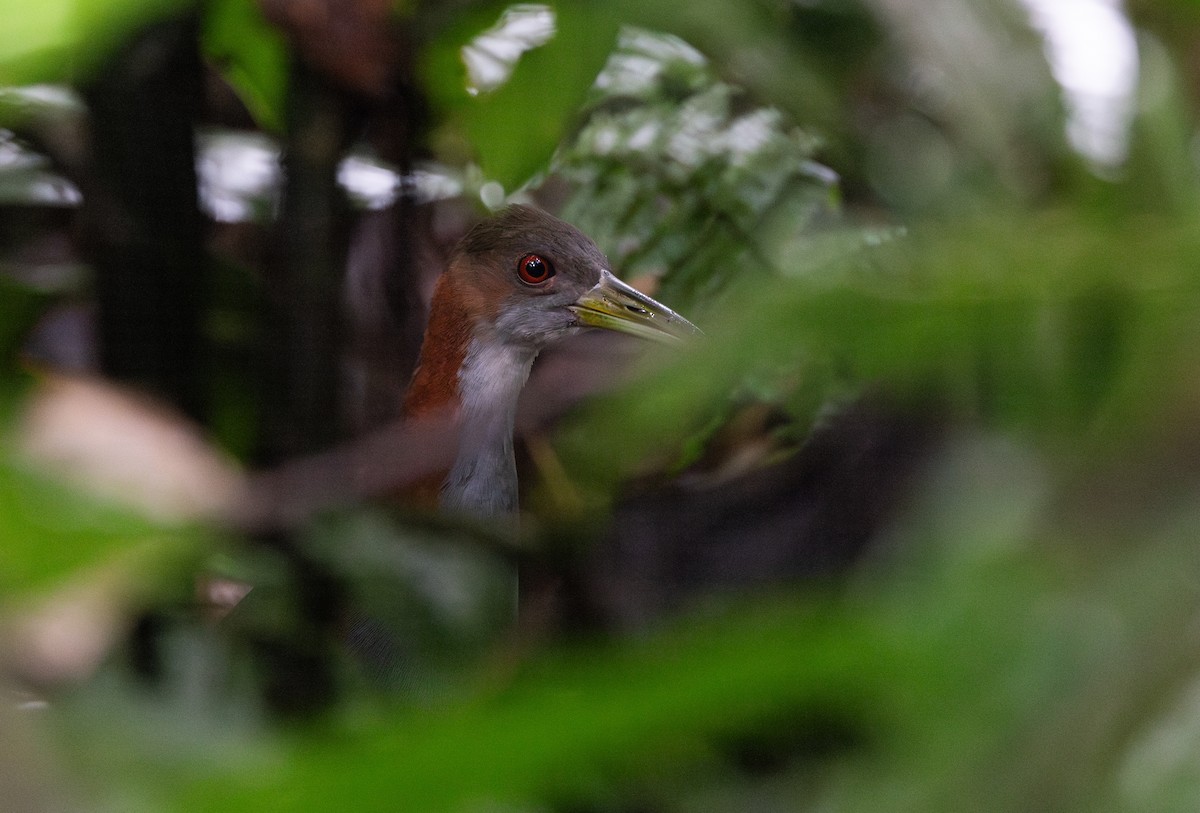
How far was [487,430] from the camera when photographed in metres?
0.89

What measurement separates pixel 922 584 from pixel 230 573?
635mm

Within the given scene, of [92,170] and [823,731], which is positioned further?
[92,170]

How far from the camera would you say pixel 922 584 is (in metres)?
0.17

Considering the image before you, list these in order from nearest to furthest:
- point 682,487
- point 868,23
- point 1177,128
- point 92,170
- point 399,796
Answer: point 399,796 → point 1177,128 → point 868,23 → point 92,170 → point 682,487

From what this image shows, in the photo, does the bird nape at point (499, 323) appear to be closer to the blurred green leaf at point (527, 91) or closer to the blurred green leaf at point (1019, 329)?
the blurred green leaf at point (527, 91)

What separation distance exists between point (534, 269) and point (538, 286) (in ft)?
0.05

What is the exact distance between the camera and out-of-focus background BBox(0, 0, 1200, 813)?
144mm

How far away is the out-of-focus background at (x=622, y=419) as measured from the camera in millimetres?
144

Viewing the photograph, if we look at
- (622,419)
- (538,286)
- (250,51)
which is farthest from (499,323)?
(622,419)

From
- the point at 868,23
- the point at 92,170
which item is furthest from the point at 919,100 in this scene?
the point at 92,170

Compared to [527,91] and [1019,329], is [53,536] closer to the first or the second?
[1019,329]

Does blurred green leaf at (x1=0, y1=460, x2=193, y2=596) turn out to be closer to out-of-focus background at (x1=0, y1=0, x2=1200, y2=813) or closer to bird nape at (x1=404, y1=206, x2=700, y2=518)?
out-of-focus background at (x1=0, y1=0, x2=1200, y2=813)

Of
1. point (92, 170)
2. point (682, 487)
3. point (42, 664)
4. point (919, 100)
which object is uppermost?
point (919, 100)

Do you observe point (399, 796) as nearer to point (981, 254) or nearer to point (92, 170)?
point (981, 254)
